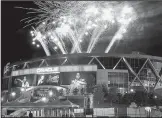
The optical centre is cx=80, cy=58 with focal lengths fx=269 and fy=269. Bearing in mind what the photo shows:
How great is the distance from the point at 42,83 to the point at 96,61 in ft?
37.1

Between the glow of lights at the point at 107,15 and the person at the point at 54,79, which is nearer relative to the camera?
the glow of lights at the point at 107,15

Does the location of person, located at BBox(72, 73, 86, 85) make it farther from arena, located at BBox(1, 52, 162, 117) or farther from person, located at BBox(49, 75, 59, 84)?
person, located at BBox(49, 75, 59, 84)

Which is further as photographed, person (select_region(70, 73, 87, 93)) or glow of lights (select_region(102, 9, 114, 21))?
person (select_region(70, 73, 87, 93))

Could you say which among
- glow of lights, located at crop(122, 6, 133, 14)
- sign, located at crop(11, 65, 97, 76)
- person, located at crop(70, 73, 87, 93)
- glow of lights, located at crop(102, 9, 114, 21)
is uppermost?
glow of lights, located at crop(122, 6, 133, 14)

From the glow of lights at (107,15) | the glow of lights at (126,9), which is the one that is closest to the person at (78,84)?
the glow of lights at (107,15)

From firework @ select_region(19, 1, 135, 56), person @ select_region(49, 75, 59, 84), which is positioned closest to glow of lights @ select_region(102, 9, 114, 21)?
firework @ select_region(19, 1, 135, 56)

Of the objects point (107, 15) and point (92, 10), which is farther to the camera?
point (107, 15)

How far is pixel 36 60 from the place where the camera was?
2271 inches

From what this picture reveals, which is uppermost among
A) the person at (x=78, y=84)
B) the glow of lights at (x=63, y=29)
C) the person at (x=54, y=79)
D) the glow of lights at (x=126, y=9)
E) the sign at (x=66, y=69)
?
the glow of lights at (x=126, y=9)

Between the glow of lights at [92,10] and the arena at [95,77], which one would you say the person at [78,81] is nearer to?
the arena at [95,77]

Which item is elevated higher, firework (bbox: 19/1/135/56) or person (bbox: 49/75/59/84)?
firework (bbox: 19/1/135/56)

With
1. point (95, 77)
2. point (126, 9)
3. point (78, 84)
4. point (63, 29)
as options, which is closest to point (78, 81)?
point (78, 84)

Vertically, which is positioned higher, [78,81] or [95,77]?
[95,77]

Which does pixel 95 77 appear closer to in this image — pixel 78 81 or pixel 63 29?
pixel 78 81
